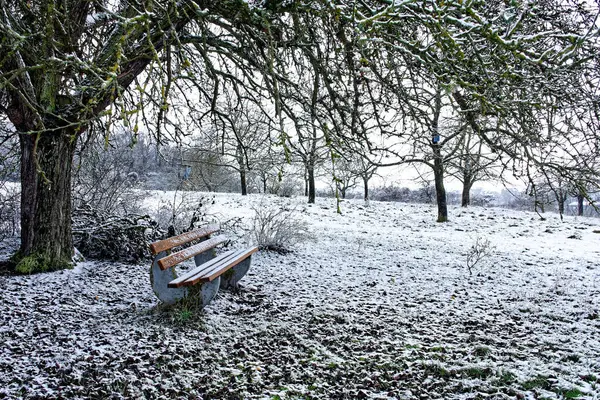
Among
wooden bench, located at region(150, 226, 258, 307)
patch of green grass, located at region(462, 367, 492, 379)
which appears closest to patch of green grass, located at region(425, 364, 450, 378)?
patch of green grass, located at region(462, 367, 492, 379)

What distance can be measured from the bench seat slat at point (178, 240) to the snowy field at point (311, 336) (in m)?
0.61

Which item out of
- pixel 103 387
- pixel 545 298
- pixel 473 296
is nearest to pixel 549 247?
pixel 545 298

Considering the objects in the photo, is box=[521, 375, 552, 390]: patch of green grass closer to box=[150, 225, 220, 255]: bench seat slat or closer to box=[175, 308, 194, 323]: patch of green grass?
box=[175, 308, 194, 323]: patch of green grass

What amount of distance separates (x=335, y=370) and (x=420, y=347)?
884mm

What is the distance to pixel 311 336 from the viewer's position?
3447mm

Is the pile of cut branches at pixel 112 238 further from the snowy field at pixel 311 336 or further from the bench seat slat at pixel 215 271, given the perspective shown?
the bench seat slat at pixel 215 271

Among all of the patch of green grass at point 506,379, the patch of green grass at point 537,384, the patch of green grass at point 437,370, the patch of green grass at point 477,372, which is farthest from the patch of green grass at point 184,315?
the patch of green grass at point 537,384

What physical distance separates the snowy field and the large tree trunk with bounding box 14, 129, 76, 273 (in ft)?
1.04

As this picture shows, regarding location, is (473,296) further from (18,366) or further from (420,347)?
(18,366)

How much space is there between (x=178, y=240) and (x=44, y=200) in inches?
75.2

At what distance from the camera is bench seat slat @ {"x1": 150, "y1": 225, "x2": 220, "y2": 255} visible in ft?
11.2

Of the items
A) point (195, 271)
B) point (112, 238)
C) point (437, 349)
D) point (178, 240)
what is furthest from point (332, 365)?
point (112, 238)

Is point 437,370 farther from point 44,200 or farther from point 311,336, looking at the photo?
point 44,200

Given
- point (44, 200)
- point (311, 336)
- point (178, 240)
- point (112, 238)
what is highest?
point (44, 200)
